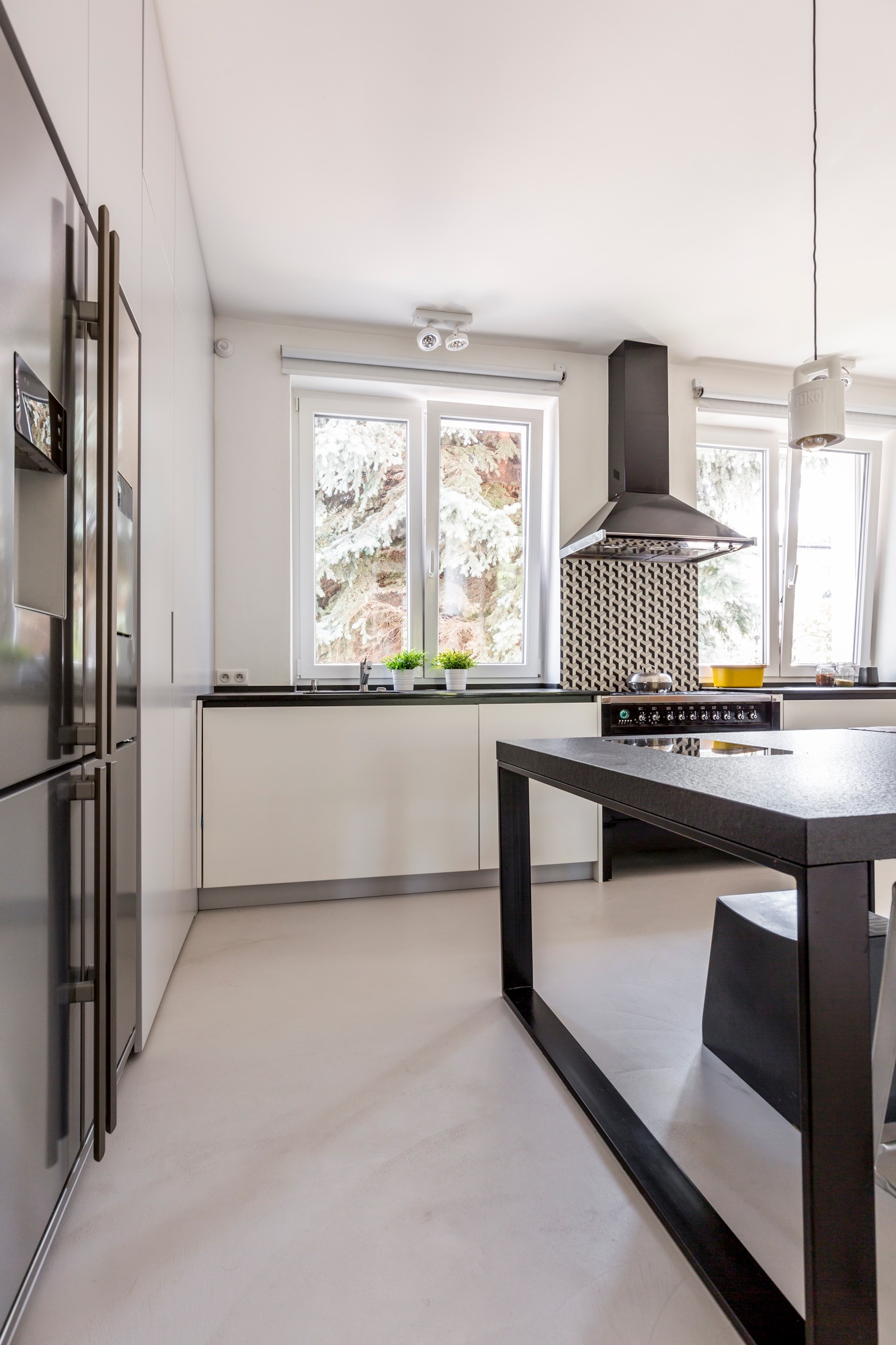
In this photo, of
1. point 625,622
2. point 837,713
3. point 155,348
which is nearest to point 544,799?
point 625,622

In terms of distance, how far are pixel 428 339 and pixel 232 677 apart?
6.08ft

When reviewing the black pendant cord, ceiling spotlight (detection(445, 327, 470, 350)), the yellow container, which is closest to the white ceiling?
the black pendant cord

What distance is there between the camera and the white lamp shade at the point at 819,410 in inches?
74.4

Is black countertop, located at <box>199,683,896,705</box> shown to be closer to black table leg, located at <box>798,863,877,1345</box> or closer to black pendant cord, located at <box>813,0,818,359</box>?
black pendant cord, located at <box>813,0,818,359</box>

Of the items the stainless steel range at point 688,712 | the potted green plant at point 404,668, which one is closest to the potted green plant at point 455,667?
the potted green plant at point 404,668

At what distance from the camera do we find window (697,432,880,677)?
4.32m

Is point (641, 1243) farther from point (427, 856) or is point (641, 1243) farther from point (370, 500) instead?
point (370, 500)

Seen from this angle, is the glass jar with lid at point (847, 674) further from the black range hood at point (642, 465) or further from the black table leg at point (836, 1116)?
the black table leg at point (836, 1116)

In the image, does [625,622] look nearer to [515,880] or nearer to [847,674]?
[847,674]

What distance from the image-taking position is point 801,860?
2.72 feet

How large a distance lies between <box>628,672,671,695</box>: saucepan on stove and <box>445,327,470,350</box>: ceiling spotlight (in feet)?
6.10

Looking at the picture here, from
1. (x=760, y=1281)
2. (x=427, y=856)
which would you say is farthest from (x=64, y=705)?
(x=427, y=856)

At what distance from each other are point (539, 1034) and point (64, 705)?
138cm

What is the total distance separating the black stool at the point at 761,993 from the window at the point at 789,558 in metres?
2.77
